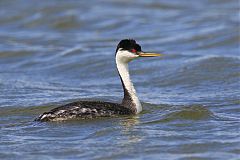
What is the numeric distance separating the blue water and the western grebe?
0.46ft

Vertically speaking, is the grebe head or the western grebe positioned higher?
the grebe head

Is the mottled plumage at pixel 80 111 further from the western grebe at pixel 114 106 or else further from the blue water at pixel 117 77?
the blue water at pixel 117 77

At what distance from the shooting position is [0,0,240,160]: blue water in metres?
11.8

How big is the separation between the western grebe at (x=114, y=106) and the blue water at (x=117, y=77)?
139 mm

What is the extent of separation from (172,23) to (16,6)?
7.92 metres

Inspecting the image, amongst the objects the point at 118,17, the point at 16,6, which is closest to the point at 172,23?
the point at 118,17

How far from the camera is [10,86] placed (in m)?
17.2

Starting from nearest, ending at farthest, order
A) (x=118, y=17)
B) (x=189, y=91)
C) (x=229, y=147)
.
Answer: (x=229, y=147) → (x=189, y=91) → (x=118, y=17)

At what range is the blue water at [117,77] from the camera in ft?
38.5

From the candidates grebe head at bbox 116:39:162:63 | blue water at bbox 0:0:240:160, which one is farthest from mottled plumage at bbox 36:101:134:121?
grebe head at bbox 116:39:162:63

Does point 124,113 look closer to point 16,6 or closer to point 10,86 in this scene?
point 10,86

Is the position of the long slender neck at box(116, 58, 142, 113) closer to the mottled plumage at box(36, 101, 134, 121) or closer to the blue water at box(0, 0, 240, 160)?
the blue water at box(0, 0, 240, 160)

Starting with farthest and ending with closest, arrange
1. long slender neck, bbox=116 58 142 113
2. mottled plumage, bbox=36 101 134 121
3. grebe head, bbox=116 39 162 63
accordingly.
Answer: long slender neck, bbox=116 58 142 113, grebe head, bbox=116 39 162 63, mottled plumage, bbox=36 101 134 121

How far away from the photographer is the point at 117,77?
1822 cm
